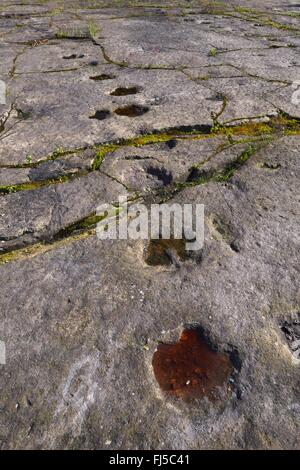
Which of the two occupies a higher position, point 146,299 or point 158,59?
point 158,59

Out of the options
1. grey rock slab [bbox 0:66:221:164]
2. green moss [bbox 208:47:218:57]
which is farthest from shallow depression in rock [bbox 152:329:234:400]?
green moss [bbox 208:47:218:57]

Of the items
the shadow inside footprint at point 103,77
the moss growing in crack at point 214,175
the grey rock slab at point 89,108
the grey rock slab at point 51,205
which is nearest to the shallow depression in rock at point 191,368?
the grey rock slab at point 51,205

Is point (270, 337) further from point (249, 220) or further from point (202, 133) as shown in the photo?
point (202, 133)

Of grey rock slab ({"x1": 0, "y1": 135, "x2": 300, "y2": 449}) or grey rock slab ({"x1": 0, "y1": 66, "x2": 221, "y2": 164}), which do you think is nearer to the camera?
grey rock slab ({"x1": 0, "y1": 135, "x2": 300, "y2": 449})

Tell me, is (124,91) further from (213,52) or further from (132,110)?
(213,52)

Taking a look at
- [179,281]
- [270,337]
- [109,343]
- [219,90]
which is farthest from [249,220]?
[219,90]

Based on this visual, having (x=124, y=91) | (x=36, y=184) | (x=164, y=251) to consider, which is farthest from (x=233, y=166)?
(x=124, y=91)

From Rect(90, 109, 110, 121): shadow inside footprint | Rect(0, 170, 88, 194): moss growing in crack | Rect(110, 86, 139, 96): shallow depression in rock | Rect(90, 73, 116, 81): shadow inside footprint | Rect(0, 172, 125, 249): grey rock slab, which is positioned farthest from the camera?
Rect(90, 73, 116, 81): shadow inside footprint

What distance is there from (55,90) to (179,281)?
229 centimetres

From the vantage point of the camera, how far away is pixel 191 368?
1.37 meters

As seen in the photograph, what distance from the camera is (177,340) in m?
1.44

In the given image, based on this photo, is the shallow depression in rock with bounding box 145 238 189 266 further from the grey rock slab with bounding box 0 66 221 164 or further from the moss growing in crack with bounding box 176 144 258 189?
the grey rock slab with bounding box 0 66 221 164

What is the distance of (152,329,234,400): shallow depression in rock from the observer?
1305mm
